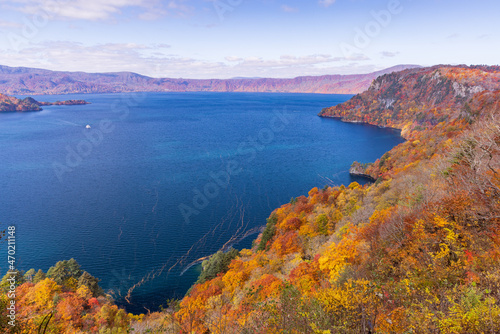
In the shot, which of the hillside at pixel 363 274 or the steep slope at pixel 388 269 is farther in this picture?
the hillside at pixel 363 274

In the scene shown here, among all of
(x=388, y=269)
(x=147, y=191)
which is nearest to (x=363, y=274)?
(x=388, y=269)

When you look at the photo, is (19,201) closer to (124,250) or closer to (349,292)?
(124,250)

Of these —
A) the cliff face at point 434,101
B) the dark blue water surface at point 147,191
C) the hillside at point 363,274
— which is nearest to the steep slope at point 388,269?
the hillside at point 363,274

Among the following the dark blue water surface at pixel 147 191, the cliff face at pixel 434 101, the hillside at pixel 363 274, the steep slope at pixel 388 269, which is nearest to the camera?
the steep slope at pixel 388 269

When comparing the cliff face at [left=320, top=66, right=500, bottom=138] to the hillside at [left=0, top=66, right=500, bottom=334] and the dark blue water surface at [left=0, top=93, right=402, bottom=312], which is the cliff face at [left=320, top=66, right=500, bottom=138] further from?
the hillside at [left=0, top=66, right=500, bottom=334]

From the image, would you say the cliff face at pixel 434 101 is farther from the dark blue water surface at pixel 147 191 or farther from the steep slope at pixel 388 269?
the steep slope at pixel 388 269

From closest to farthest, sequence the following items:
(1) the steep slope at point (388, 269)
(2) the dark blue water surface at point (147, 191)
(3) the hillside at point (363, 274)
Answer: (1) the steep slope at point (388, 269) → (3) the hillside at point (363, 274) → (2) the dark blue water surface at point (147, 191)

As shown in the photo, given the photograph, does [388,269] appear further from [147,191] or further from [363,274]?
[147,191]
